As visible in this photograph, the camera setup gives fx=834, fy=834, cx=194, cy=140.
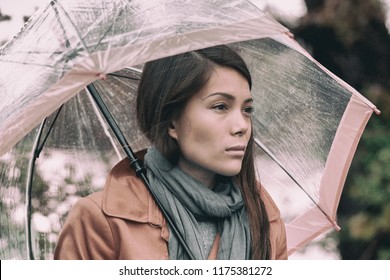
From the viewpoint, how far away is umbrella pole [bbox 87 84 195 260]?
2521mm

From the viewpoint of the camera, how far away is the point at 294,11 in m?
4.71

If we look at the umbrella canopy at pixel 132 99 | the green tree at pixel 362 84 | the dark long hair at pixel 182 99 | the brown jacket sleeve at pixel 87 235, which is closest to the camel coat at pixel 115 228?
the brown jacket sleeve at pixel 87 235

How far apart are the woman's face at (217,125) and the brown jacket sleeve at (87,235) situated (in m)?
0.34

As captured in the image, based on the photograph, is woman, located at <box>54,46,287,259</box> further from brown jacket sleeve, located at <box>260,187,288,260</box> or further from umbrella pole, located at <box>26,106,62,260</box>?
umbrella pole, located at <box>26,106,62,260</box>

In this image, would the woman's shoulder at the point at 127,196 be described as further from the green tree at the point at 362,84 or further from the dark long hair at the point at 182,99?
the green tree at the point at 362,84

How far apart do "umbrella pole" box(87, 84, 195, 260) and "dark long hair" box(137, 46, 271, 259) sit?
3.2 inches

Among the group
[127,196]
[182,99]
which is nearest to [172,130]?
[182,99]

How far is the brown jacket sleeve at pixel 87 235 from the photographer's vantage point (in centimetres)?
247

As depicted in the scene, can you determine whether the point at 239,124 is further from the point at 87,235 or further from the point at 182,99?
the point at 87,235

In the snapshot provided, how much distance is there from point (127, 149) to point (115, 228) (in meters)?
0.28

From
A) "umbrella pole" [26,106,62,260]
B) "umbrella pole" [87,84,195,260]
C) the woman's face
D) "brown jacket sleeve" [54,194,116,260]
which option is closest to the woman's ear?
the woman's face
